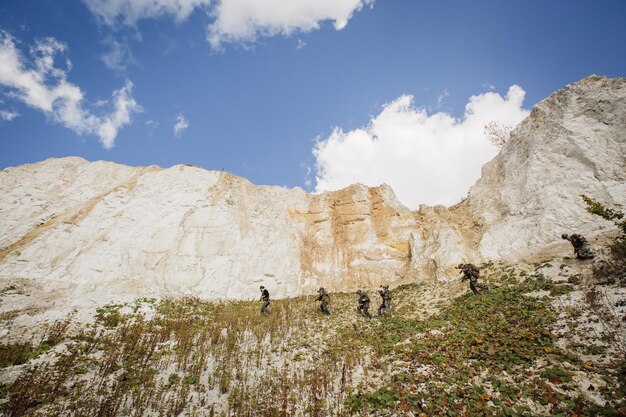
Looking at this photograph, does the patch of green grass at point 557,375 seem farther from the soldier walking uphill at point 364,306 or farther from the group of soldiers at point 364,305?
the soldier walking uphill at point 364,306

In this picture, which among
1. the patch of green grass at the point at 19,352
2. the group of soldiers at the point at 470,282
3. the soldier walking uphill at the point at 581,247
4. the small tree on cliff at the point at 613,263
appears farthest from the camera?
the group of soldiers at the point at 470,282

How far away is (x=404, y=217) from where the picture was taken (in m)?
32.1

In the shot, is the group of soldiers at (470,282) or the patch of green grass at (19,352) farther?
the group of soldiers at (470,282)

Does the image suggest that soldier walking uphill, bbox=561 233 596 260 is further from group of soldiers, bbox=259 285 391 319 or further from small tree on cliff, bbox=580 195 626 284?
group of soldiers, bbox=259 285 391 319

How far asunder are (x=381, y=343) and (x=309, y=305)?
28.3 ft

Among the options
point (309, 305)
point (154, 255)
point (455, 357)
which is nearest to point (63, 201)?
point (154, 255)

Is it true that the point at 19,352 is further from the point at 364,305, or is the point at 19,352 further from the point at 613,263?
the point at 613,263

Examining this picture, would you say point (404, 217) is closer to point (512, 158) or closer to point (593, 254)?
point (512, 158)

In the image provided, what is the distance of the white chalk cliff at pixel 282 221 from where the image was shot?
22.5m

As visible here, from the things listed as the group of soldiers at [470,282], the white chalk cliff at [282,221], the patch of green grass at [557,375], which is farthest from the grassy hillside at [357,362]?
the white chalk cliff at [282,221]

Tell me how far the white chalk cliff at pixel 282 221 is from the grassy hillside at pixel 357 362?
6.66m

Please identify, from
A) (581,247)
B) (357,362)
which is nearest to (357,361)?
(357,362)

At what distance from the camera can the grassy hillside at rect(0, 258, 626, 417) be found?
8.78 metres

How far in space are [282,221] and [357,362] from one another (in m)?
21.9
